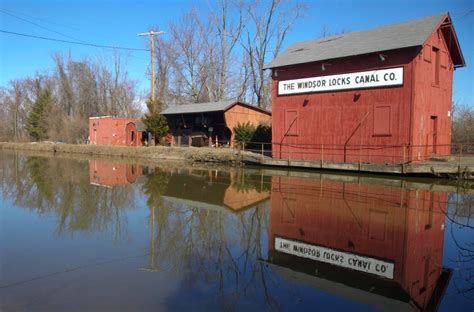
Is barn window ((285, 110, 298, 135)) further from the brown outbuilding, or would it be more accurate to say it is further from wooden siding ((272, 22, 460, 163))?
the brown outbuilding

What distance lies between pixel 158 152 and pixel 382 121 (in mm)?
17653

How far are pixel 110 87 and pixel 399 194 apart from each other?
56549mm

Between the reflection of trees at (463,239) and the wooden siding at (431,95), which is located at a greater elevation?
the wooden siding at (431,95)

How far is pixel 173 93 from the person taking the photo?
165 ft

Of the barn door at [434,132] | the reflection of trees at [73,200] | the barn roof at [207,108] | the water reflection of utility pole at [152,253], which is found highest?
the barn roof at [207,108]

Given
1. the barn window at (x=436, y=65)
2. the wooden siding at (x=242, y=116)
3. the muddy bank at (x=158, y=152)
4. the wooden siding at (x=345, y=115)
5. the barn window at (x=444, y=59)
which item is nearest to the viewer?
the wooden siding at (x=345, y=115)

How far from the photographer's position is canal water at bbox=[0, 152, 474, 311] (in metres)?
4.74

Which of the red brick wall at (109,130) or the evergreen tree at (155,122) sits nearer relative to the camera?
the evergreen tree at (155,122)

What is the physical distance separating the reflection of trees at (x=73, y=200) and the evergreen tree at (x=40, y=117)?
45.1 metres

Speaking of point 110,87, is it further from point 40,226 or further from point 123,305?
point 123,305

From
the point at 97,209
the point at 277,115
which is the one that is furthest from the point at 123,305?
the point at 277,115

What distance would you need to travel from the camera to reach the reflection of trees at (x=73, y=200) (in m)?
8.74

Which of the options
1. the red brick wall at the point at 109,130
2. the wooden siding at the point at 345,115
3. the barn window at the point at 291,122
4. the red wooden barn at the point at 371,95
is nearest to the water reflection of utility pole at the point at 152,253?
the red wooden barn at the point at 371,95

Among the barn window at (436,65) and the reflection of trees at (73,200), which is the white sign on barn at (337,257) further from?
the barn window at (436,65)
